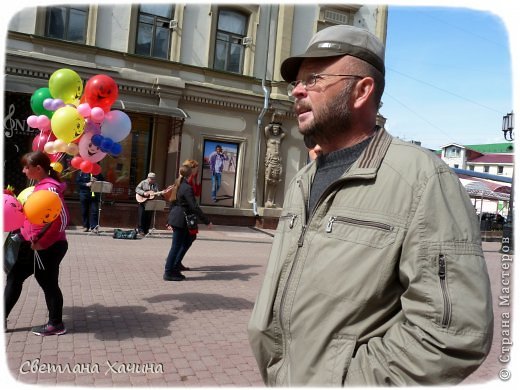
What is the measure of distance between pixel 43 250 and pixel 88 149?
4.38 ft

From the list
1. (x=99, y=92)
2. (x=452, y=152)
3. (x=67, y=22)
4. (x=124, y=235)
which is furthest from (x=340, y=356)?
(x=452, y=152)

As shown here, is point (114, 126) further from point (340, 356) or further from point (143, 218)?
point (143, 218)

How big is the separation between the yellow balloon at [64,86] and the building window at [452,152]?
217 feet

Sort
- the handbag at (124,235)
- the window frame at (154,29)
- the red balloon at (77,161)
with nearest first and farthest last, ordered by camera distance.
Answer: the red balloon at (77,161)
the handbag at (124,235)
the window frame at (154,29)

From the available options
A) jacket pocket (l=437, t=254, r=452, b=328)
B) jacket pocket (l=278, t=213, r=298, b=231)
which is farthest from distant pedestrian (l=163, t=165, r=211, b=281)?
jacket pocket (l=437, t=254, r=452, b=328)

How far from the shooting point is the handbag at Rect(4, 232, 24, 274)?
176 inches

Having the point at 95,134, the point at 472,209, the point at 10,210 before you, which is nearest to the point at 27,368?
the point at 10,210

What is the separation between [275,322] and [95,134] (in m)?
4.28

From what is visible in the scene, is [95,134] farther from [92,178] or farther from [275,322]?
[92,178]

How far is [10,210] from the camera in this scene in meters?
4.04

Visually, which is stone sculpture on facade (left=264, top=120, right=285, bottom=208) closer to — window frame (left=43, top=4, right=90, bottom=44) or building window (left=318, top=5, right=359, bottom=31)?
building window (left=318, top=5, right=359, bottom=31)

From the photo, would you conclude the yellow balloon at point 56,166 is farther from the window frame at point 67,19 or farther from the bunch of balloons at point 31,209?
the window frame at point 67,19

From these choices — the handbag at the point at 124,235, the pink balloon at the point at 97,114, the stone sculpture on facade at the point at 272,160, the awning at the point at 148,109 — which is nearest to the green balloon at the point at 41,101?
the pink balloon at the point at 97,114

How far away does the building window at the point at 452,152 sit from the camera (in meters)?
64.1
